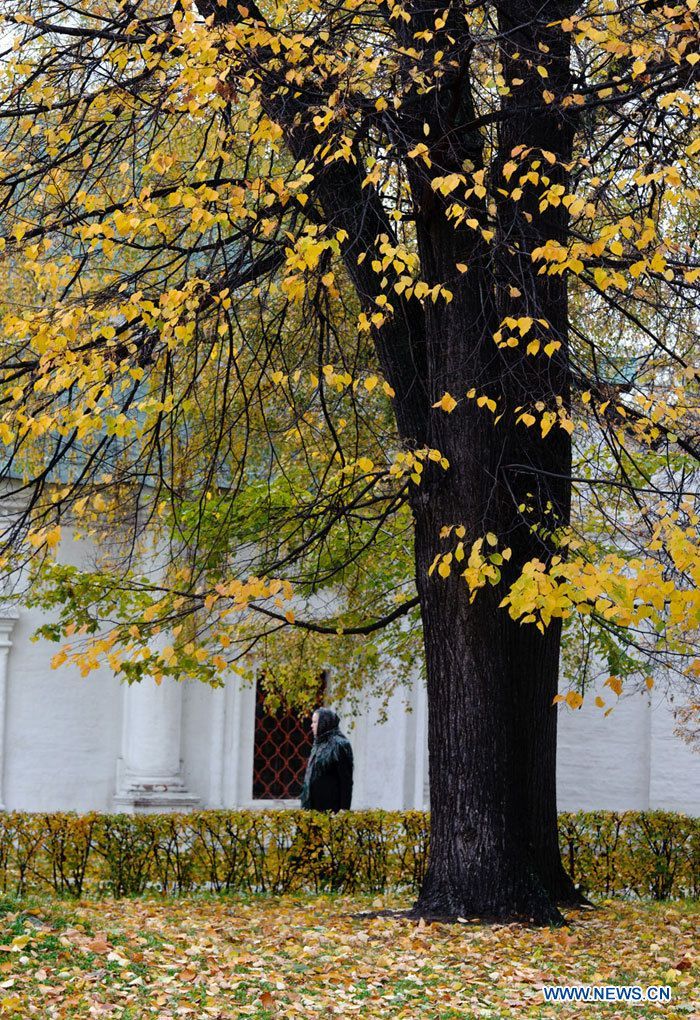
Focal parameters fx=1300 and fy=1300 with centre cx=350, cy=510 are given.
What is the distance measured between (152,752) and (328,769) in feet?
16.4

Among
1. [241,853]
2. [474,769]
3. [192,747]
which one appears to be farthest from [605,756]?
[474,769]

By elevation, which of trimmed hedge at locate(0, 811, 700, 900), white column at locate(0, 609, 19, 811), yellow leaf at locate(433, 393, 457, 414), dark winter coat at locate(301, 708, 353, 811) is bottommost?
trimmed hedge at locate(0, 811, 700, 900)

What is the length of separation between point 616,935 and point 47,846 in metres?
5.10

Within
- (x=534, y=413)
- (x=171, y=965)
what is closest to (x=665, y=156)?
(x=534, y=413)

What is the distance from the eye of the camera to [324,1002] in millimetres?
6258

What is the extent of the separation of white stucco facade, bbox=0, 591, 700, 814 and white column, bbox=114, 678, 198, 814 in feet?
0.04

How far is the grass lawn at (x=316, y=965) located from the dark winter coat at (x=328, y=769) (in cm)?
374

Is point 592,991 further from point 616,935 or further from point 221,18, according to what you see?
point 221,18

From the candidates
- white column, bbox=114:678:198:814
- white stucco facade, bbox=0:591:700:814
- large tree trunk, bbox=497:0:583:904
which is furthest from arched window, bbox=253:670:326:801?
large tree trunk, bbox=497:0:583:904

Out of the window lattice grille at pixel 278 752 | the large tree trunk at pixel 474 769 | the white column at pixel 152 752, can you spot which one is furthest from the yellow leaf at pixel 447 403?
the window lattice grille at pixel 278 752

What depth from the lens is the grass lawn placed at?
614 cm

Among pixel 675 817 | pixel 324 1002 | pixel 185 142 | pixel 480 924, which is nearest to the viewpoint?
pixel 324 1002

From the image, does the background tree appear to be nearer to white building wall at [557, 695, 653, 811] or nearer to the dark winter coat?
the dark winter coat

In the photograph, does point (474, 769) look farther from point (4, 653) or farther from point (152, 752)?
point (4, 653)
